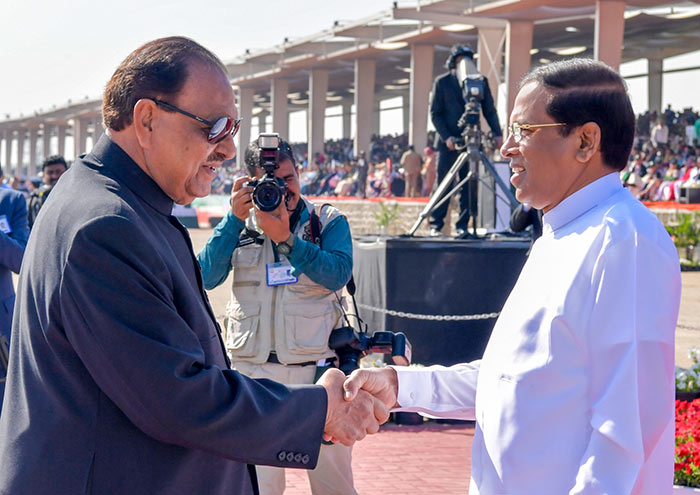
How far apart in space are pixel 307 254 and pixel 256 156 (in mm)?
612

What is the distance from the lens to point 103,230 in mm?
2061

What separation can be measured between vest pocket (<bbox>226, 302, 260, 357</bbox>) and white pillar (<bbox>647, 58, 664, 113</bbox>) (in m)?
38.8

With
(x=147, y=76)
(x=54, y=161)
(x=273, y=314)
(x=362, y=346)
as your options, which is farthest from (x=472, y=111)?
(x=147, y=76)

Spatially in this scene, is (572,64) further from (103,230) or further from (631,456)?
(103,230)

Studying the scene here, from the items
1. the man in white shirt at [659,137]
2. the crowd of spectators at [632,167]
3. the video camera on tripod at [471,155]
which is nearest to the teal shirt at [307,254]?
the video camera on tripod at [471,155]

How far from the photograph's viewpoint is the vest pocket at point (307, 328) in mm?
4500

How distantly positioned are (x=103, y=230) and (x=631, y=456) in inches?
49.7

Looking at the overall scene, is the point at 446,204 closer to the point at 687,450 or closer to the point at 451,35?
the point at 687,450

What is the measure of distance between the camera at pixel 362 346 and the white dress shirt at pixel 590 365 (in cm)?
150

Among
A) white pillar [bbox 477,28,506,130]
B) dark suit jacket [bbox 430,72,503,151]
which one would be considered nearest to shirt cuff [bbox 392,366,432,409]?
dark suit jacket [bbox 430,72,503,151]

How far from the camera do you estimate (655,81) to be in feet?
134

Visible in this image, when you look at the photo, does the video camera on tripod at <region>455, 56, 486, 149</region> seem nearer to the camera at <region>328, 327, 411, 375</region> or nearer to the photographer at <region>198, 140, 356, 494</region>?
the photographer at <region>198, 140, 356, 494</region>

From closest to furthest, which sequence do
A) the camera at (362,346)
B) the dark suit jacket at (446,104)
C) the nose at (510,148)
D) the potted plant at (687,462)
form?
the nose at (510,148)
the camera at (362,346)
the potted plant at (687,462)
the dark suit jacket at (446,104)

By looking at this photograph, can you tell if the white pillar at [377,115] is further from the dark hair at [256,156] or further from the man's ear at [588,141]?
the man's ear at [588,141]
